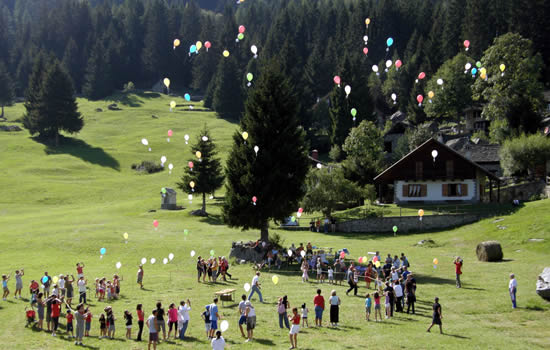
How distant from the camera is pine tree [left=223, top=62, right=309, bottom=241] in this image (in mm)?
36656

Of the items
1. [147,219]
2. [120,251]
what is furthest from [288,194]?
[147,219]

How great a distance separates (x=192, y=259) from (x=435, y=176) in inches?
1179

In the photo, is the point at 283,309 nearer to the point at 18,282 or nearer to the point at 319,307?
the point at 319,307

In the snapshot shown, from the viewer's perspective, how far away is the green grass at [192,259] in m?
19.3

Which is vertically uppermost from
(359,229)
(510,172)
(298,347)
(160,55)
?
(160,55)

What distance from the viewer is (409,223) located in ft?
156

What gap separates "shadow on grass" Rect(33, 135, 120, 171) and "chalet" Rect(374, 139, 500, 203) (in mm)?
51575

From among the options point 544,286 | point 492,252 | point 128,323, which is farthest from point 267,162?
point 544,286

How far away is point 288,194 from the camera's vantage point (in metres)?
37.1

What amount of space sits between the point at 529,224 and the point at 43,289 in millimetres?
32075

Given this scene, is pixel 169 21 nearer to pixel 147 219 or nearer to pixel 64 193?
pixel 64 193

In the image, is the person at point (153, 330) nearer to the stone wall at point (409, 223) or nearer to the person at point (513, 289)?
the person at point (513, 289)

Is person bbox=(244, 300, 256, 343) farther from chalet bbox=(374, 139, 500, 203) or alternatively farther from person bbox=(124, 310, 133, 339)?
chalet bbox=(374, 139, 500, 203)

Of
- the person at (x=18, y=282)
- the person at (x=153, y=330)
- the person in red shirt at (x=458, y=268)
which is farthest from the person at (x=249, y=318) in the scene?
the person at (x=18, y=282)
